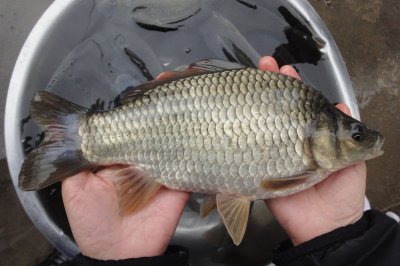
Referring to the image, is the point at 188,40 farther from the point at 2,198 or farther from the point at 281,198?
the point at 2,198

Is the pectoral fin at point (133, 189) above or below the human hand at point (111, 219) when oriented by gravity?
above

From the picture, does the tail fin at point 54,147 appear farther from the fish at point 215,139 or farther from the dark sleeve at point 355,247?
the dark sleeve at point 355,247

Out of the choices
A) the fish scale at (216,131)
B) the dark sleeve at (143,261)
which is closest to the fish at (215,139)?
the fish scale at (216,131)

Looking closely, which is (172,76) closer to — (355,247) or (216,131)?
(216,131)

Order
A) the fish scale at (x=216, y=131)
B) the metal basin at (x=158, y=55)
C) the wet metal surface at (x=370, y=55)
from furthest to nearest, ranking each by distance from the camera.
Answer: the wet metal surface at (x=370, y=55) → the metal basin at (x=158, y=55) → the fish scale at (x=216, y=131)

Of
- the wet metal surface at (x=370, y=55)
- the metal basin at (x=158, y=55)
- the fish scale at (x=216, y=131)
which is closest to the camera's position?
the fish scale at (x=216, y=131)

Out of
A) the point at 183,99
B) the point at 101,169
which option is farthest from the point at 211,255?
the point at 183,99
